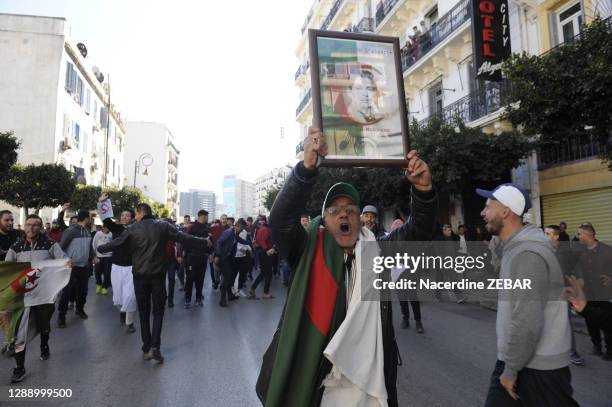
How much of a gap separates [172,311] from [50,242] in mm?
3571

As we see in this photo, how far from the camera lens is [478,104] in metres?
15.5

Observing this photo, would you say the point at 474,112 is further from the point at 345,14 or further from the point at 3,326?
the point at 345,14

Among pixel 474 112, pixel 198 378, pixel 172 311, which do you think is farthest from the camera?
pixel 474 112

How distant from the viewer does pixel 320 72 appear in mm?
2363

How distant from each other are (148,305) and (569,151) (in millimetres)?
12373

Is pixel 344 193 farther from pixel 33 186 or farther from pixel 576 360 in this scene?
pixel 33 186

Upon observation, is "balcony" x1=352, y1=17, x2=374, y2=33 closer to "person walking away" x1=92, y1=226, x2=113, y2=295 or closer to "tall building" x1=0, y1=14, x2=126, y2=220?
"tall building" x1=0, y1=14, x2=126, y2=220

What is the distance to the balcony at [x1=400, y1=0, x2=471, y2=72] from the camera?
638 inches

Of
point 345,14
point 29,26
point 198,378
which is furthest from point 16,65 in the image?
point 198,378

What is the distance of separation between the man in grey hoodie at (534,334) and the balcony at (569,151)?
1017 cm

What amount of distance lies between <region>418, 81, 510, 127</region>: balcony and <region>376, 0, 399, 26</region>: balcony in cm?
770

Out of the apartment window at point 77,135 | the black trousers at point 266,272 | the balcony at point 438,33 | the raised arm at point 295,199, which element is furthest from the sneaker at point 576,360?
the apartment window at point 77,135

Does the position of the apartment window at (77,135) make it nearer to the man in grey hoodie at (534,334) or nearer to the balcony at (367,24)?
the balcony at (367,24)

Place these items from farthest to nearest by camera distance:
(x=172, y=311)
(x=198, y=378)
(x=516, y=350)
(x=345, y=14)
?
(x=345, y=14), (x=172, y=311), (x=198, y=378), (x=516, y=350)
